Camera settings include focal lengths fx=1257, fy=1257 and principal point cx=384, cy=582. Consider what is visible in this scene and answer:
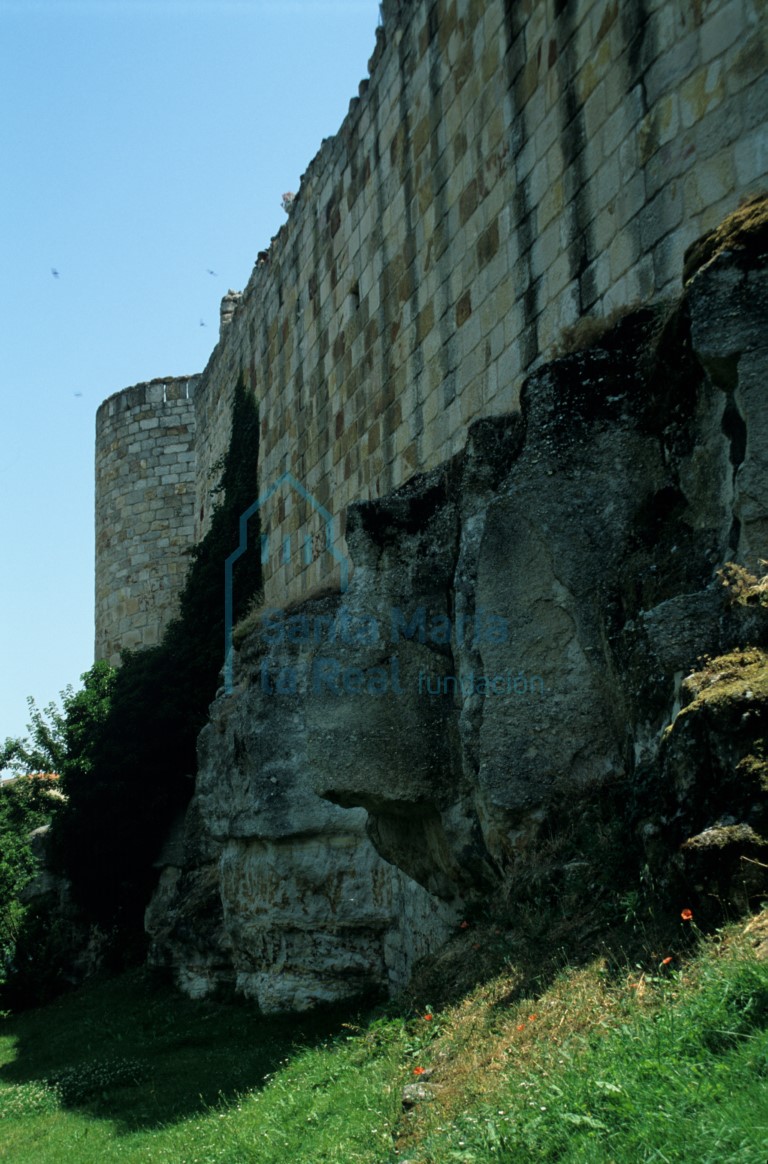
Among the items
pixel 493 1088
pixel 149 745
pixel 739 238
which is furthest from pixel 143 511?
pixel 493 1088

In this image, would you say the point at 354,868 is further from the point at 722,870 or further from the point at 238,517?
the point at 238,517

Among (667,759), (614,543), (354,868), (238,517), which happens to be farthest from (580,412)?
(238,517)

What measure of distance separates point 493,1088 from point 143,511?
19.1 m

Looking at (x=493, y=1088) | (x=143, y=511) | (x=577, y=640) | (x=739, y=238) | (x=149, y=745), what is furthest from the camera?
(x=143, y=511)

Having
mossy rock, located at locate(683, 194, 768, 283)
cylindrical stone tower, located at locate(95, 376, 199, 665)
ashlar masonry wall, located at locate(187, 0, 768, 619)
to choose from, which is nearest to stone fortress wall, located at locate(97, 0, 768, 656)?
ashlar masonry wall, located at locate(187, 0, 768, 619)

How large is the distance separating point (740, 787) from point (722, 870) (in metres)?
0.24

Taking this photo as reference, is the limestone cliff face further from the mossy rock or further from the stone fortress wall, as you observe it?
the stone fortress wall

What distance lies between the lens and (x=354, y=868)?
9227mm

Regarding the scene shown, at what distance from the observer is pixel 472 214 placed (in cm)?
893
